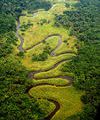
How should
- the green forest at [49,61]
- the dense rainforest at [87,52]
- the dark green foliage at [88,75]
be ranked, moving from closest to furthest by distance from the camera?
the dark green foliage at [88,75], the green forest at [49,61], the dense rainforest at [87,52]

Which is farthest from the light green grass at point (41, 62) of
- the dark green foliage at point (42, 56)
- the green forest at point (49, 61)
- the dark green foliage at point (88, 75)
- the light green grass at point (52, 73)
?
the dark green foliage at point (88, 75)

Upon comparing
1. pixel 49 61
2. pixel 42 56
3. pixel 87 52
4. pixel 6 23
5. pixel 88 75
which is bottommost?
pixel 88 75

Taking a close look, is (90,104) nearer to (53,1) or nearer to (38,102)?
(38,102)

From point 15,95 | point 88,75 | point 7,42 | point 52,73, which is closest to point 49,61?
point 52,73

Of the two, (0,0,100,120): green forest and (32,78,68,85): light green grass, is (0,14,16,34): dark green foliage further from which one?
(32,78,68,85): light green grass

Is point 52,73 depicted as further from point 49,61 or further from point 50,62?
point 49,61

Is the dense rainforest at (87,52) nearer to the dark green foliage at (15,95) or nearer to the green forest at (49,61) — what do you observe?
the green forest at (49,61)

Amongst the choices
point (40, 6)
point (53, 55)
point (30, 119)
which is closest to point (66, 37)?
point (53, 55)
